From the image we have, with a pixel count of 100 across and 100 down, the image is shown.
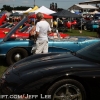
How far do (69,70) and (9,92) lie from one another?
952 millimetres

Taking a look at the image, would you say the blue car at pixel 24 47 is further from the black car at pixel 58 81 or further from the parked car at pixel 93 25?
the parked car at pixel 93 25

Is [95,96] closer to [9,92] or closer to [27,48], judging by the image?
[9,92]

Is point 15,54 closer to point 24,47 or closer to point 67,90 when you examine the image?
point 24,47

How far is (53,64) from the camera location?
441 centimetres

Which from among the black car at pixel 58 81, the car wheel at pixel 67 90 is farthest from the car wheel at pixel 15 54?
the car wheel at pixel 67 90

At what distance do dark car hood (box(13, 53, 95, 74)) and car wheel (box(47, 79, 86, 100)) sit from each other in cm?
23

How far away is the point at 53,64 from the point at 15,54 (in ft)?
13.4

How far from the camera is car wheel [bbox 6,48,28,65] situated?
27.1 ft

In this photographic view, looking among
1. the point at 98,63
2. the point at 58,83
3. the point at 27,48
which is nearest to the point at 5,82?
the point at 58,83

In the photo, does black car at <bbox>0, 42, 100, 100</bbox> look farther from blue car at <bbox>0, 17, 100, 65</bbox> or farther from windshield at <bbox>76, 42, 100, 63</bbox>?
blue car at <bbox>0, 17, 100, 65</bbox>

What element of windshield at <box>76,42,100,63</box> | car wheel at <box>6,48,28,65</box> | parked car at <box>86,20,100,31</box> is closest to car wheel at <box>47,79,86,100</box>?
windshield at <box>76,42,100,63</box>

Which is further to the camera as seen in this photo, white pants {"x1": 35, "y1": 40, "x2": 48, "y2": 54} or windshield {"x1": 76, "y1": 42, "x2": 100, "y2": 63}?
white pants {"x1": 35, "y1": 40, "x2": 48, "y2": 54}

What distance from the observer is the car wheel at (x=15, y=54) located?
326 inches

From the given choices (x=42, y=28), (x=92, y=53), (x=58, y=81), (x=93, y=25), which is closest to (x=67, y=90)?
(x=58, y=81)
